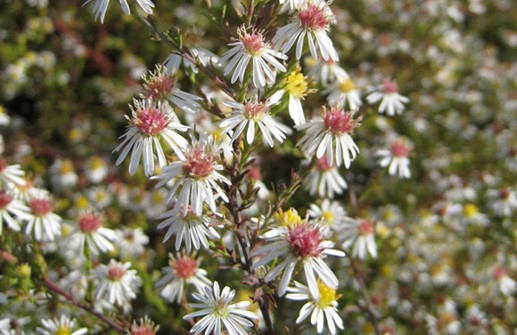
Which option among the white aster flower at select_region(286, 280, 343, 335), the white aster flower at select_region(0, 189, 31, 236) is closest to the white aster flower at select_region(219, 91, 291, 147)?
the white aster flower at select_region(286, 280, 343, 335)

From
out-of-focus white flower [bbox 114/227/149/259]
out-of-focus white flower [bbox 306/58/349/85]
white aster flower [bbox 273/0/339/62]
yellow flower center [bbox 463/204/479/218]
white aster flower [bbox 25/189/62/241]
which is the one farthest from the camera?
yellow flower center [bbox 463/204/479/218]

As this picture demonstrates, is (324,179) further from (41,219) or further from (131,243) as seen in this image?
(41,219)

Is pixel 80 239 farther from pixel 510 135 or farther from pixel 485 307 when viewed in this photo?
pixel 510 135

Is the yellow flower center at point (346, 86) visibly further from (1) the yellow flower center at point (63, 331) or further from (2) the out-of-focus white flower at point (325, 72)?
(1) the yellow flower center at point (63, 331)

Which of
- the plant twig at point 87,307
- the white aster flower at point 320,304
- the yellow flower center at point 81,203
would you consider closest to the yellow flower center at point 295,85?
the white aster flower at point 320,304

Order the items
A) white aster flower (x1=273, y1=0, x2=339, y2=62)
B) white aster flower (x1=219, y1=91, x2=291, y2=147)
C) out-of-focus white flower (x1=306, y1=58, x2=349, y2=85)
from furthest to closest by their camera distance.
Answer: out-of-focus white flower (x1=306, y1=58, x2=349, y2=85), white aster flower (x1=273, y1=0, x2=339, y2=62), white aster flower (x1=219, y1=91, x2=291, y2=147)

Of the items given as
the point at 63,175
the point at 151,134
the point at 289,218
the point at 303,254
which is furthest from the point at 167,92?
the point at 63,175

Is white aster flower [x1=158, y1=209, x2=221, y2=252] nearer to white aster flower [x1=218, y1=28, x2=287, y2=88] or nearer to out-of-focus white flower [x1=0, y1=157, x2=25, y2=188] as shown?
white aster flower [x1=218, y1=28, x2=287, y2=88]
